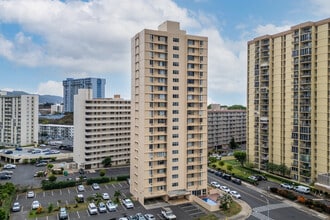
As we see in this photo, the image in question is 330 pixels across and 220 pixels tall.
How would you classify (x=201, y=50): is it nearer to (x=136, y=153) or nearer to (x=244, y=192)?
(x=136, y=153)

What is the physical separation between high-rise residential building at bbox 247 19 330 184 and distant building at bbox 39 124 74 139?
3612 inches

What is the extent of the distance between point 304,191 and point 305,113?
17423 mm

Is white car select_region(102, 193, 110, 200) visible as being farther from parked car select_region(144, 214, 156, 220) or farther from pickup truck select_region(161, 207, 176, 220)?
pickup truck select_region(161, 207, 176, 220)

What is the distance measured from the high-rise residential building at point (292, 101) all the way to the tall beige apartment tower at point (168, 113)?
24.6 meters

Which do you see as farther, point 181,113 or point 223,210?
point 181,113

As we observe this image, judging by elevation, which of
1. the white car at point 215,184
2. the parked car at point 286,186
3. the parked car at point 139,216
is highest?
the parked car at point 286,186

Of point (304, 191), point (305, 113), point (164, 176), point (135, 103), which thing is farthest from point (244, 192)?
point (135, 103)

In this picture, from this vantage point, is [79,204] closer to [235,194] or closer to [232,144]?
[235,194]

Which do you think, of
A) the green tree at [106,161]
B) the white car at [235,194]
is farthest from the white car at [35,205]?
the white car at [235,194]

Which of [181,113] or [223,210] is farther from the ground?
[181,113]

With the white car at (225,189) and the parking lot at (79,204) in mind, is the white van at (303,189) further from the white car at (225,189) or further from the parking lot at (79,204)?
the parking lot at (79,204)

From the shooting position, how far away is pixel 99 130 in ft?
261

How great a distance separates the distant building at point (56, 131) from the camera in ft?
455

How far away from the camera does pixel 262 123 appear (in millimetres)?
76062
